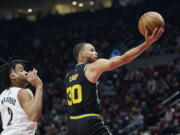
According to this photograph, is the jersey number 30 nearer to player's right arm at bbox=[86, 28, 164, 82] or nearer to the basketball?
player's right arm at bbox=[86, 28, 164, 82]

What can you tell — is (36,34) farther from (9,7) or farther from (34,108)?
(34,108)

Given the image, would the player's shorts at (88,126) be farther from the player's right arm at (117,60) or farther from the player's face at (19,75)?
the player's face at (19,75)

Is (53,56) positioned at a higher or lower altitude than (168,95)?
higher

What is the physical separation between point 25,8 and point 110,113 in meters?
17.8

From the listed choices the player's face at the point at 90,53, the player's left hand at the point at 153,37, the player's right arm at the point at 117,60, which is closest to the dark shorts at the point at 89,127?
the player's right arm at the point at 117,60

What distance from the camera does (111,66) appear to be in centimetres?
446

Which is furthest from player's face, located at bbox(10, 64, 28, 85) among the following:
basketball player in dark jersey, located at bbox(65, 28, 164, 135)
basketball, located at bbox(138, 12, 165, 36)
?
basketball, located at bbox(138, 12, 165, 36)

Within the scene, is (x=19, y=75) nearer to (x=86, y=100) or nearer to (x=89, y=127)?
(x=86, y=100)

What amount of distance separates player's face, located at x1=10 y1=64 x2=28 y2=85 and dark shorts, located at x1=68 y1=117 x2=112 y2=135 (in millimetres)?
746

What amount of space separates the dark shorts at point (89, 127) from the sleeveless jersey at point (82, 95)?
0.30 ft

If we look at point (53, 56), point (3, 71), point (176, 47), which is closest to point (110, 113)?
point (176, 47)

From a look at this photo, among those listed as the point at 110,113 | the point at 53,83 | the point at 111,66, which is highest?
the point at 53,83

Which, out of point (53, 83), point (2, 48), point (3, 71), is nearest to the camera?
point (3, 71)

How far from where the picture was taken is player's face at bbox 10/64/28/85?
4.72 m
